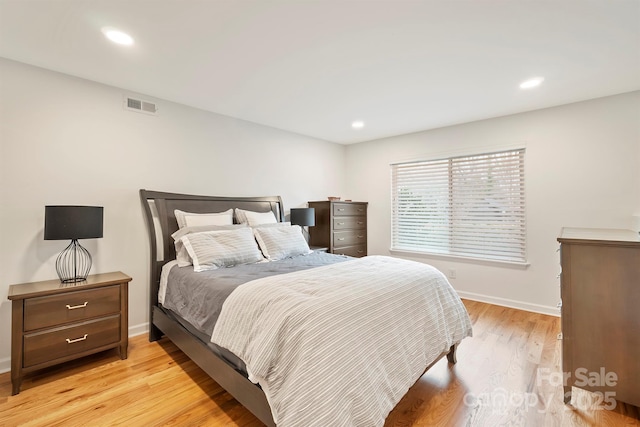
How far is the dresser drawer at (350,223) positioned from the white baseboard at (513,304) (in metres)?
1.82

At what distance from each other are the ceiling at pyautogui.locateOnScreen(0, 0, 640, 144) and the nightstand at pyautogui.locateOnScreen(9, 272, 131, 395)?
70.9 inches

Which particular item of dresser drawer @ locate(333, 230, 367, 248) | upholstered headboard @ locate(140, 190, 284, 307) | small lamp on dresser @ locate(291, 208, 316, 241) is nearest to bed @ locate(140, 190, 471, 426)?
upholstered headboard @ locate(140, 190, 284, 307)

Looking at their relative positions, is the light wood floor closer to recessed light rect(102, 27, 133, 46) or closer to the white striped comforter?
the white striped comforter

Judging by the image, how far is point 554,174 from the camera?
3307mm

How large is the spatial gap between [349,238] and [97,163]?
3.37 meters

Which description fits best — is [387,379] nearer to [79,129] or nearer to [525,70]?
[525,70]

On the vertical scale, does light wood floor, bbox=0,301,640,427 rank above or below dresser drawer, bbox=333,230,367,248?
below

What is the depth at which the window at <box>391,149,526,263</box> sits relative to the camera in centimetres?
361

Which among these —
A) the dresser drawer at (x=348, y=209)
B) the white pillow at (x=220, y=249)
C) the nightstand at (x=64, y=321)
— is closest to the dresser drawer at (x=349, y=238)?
the dresser drawer at (x=348, y=209)

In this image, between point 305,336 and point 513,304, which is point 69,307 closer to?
point 305,336

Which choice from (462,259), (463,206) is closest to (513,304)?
(462,259)

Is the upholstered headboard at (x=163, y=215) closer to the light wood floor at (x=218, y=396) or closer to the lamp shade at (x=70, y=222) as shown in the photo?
the lamp shade at (x=70, y=222)

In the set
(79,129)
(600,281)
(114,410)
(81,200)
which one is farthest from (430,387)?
(79,129)

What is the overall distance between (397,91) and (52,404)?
3.72 meters
